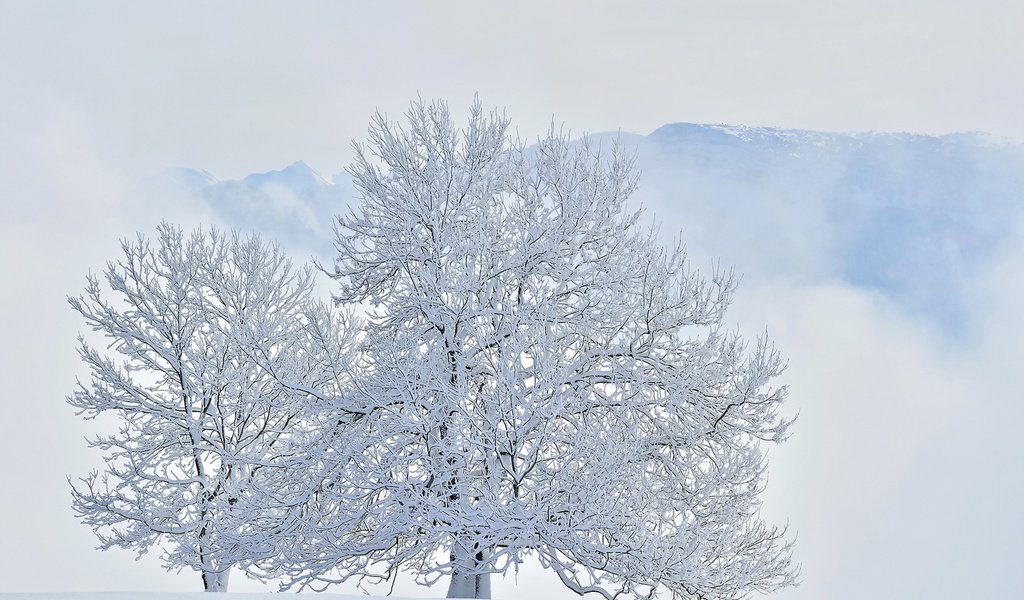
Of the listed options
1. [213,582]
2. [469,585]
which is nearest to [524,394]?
[469,585]

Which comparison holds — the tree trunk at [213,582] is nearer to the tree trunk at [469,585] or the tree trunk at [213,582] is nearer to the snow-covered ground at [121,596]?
the tree trunk at [469,585]

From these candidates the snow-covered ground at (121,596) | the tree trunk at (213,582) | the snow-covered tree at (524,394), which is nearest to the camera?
the snow-covered ground at (121,596)

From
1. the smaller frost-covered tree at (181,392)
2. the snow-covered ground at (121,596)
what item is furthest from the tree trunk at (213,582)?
the snow-covered ground at (121,596)

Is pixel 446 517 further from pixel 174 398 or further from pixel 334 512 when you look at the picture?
pixel 174 398

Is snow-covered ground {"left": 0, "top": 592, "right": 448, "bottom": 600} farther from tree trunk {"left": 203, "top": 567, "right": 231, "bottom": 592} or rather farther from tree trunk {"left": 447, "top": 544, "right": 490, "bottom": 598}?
tree trunk {"left": 203, "top": 567, "right": 231, "bottom": 592}

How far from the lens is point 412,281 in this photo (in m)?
13.2

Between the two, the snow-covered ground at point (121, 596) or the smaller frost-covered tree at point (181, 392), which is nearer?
the snow-covered ground at point (121, 596)

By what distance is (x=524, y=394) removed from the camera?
11305mm

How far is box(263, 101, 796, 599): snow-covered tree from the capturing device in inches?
447

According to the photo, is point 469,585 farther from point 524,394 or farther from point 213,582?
point 213,582

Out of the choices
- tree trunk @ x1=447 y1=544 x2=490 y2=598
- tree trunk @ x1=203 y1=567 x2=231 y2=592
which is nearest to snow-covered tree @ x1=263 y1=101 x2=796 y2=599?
tree trunk @ x1=447 y1=544 x2=490 y2=598

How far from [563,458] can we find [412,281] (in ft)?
10.9

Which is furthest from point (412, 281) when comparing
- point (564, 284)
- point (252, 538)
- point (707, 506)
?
point (707, 506)

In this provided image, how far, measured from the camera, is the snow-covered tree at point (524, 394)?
11359 mm
